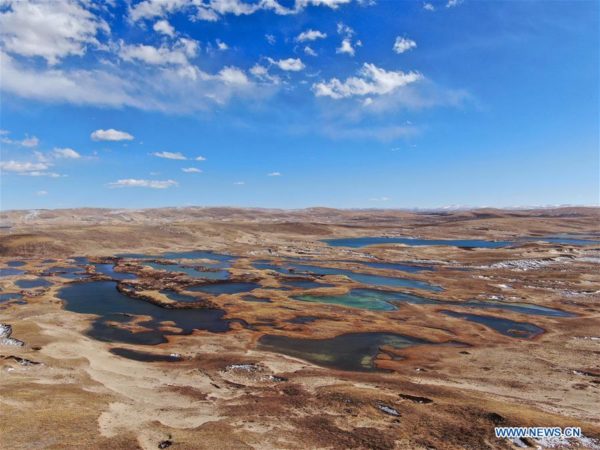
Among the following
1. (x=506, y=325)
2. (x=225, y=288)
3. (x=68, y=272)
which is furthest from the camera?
(x=68, y=272)

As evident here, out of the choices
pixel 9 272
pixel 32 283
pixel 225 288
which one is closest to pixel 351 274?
pixel 225 288

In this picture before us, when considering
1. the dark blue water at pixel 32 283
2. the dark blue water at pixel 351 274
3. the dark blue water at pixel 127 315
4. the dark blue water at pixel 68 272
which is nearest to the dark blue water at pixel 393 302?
the dark blue water at pixel 351 274

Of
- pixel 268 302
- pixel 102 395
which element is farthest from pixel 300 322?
pixel 102 395

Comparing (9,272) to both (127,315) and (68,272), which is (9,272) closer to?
(68,272)

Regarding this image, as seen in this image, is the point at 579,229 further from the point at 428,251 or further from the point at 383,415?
the point at 383,415

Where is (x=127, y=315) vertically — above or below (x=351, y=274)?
above

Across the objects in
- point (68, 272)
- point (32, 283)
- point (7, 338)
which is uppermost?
point (68, 272)

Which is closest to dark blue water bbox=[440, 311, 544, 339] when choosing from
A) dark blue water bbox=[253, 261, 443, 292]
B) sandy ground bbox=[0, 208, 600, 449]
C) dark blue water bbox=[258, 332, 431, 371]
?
sandy ground bbox=[0, 208, 600, 449]
